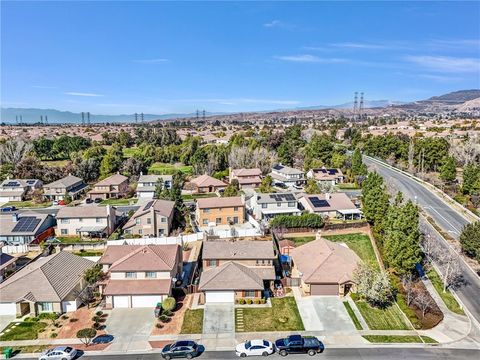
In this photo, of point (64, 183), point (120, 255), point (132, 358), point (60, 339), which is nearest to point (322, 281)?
point (132, 358)

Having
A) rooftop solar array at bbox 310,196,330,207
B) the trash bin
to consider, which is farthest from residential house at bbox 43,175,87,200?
the trash bin

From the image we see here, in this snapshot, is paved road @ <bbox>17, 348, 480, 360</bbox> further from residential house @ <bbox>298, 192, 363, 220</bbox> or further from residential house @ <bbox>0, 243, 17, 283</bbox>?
residential house @ <bbox>298, 192, 363, 220</bbox>

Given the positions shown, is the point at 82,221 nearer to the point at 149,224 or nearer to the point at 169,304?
the point at 149,224

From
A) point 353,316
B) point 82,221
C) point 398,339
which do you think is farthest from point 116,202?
point 398,339

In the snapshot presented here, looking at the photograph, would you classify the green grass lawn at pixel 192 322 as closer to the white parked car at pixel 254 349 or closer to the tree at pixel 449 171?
the white parked car at pixel 254 349

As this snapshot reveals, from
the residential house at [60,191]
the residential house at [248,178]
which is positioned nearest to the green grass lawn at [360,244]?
the residential house at [248,178]

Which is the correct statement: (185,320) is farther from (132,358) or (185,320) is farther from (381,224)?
(381,224)
